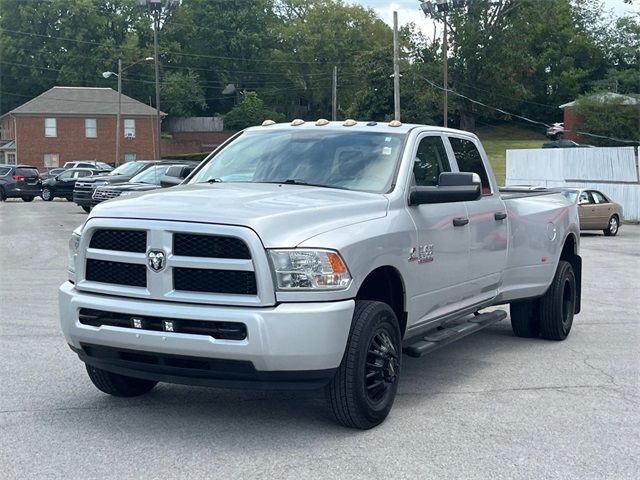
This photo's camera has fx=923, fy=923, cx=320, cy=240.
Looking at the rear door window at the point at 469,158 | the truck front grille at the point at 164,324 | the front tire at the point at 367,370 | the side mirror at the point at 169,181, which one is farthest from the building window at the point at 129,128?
the front tire at the point at 367,370

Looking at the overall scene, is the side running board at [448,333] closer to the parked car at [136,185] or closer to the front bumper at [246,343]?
the front bumper at [246,343]

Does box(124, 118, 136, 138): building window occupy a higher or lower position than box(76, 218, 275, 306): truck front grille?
higher

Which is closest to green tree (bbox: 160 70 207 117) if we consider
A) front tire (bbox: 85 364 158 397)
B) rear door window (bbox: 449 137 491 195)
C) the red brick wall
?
the red brick wall

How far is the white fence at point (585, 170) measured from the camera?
33.8 metres

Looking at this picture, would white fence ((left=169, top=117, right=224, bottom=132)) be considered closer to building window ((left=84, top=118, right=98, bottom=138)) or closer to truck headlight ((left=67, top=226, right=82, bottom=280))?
building window ((left=84, top=118, right=98, bottom=138))

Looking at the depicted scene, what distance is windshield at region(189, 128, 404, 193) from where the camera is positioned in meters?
6.83

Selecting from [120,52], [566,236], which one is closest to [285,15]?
[120,52]

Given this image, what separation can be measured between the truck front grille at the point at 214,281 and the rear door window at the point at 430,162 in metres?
2.08

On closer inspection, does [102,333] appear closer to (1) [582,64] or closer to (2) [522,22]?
(2) [522,22]

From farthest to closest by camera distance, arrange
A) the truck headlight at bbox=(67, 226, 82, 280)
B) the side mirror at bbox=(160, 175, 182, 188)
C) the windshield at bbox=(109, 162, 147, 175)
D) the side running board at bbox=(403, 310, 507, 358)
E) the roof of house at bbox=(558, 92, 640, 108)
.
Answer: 1. the roof of house at bbox=(558, 92, 640, 108)
2. the windshield at bbox=(109, 162, 147, 175)
3. the side mirror at bbox=(160, 175, 182, 188)
4. the side running board at bbox=(403, 310, 507, 358)
5. the truck headlight at bbox=(67, 226, 82, 280)

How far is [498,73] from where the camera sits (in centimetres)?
7544

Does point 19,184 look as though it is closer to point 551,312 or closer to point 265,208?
point 551,312

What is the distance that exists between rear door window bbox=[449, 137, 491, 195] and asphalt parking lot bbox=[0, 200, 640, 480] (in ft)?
5.36

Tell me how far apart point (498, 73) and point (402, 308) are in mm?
71773
